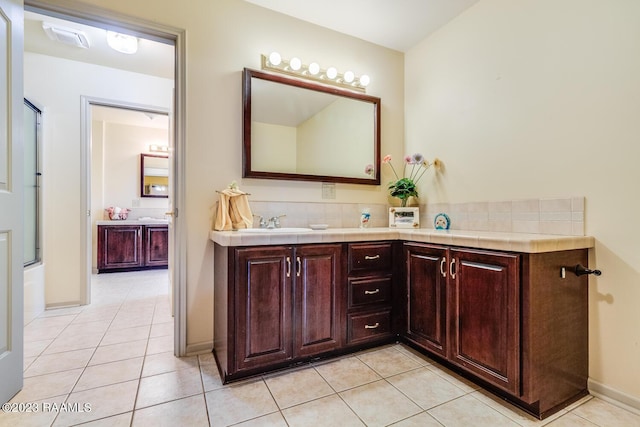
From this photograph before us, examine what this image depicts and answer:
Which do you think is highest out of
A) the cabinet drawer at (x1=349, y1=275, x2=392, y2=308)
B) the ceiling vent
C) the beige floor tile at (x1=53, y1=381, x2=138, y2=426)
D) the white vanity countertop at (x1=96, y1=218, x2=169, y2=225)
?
the ceiling vent

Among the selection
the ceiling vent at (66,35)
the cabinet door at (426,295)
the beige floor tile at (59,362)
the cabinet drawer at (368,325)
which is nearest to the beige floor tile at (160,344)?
the beige floor tile at (59,362)

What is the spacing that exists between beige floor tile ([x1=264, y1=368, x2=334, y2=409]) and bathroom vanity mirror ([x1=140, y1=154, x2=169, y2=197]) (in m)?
4.84

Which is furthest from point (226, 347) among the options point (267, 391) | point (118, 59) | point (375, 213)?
point (118, 59)

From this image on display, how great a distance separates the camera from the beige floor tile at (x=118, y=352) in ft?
6.15

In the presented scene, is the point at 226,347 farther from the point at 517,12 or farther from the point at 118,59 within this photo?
the point at 118,59

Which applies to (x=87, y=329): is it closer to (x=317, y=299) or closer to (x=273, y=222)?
(x=273, y=222)

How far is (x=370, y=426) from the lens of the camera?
1291 mm

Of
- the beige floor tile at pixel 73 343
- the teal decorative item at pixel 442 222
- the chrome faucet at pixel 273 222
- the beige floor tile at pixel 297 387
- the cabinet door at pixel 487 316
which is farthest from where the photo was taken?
the teal decorative item at pixel 442 222

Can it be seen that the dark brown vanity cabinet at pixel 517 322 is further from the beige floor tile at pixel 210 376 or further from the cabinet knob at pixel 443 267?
the beige floor tile at pixel 210 376

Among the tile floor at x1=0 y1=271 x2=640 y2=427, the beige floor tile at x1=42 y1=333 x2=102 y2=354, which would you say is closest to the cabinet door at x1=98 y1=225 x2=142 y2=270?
the tile floor at x1=0 y1=271 x2=640 y2=427

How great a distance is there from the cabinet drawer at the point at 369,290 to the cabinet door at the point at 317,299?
0.32 feet

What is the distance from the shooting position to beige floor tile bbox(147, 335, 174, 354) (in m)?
2.02

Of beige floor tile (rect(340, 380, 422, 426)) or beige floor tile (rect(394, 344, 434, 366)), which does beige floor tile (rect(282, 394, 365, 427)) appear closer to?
beige floor tile (rect(340, 380, 422, 426))

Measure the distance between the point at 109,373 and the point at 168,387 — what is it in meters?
0.43
